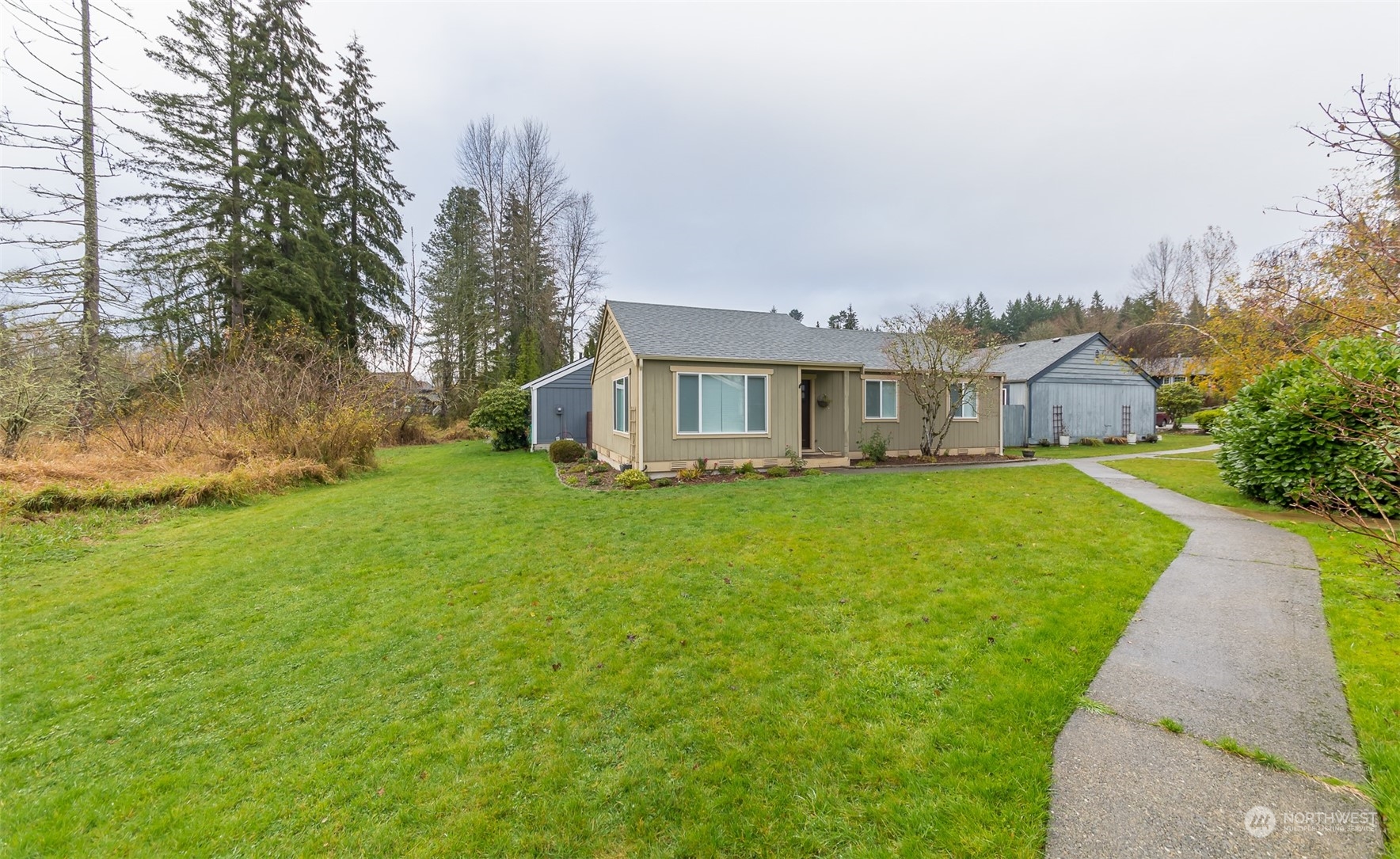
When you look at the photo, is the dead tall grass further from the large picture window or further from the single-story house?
the large picture window

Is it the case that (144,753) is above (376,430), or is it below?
below

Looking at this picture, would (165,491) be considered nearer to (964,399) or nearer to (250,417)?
(250,417)

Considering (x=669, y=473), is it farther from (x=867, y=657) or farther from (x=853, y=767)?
(x=853, y=767)

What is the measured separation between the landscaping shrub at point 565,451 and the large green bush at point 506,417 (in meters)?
4.23

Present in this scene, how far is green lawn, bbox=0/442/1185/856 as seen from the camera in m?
2.05

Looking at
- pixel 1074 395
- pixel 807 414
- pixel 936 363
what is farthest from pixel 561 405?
pixel 1074 395

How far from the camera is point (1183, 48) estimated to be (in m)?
6.54

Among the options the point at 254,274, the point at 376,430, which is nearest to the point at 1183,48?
the point at 376,430

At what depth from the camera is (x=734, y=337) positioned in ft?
39.9

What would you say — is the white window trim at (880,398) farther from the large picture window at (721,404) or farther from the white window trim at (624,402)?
the white window trim at (624,402)

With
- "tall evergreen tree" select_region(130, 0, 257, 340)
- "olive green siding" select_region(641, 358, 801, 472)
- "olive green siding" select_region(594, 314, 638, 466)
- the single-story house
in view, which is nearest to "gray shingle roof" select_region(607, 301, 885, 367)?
the single-story house

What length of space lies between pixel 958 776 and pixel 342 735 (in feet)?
10.5
